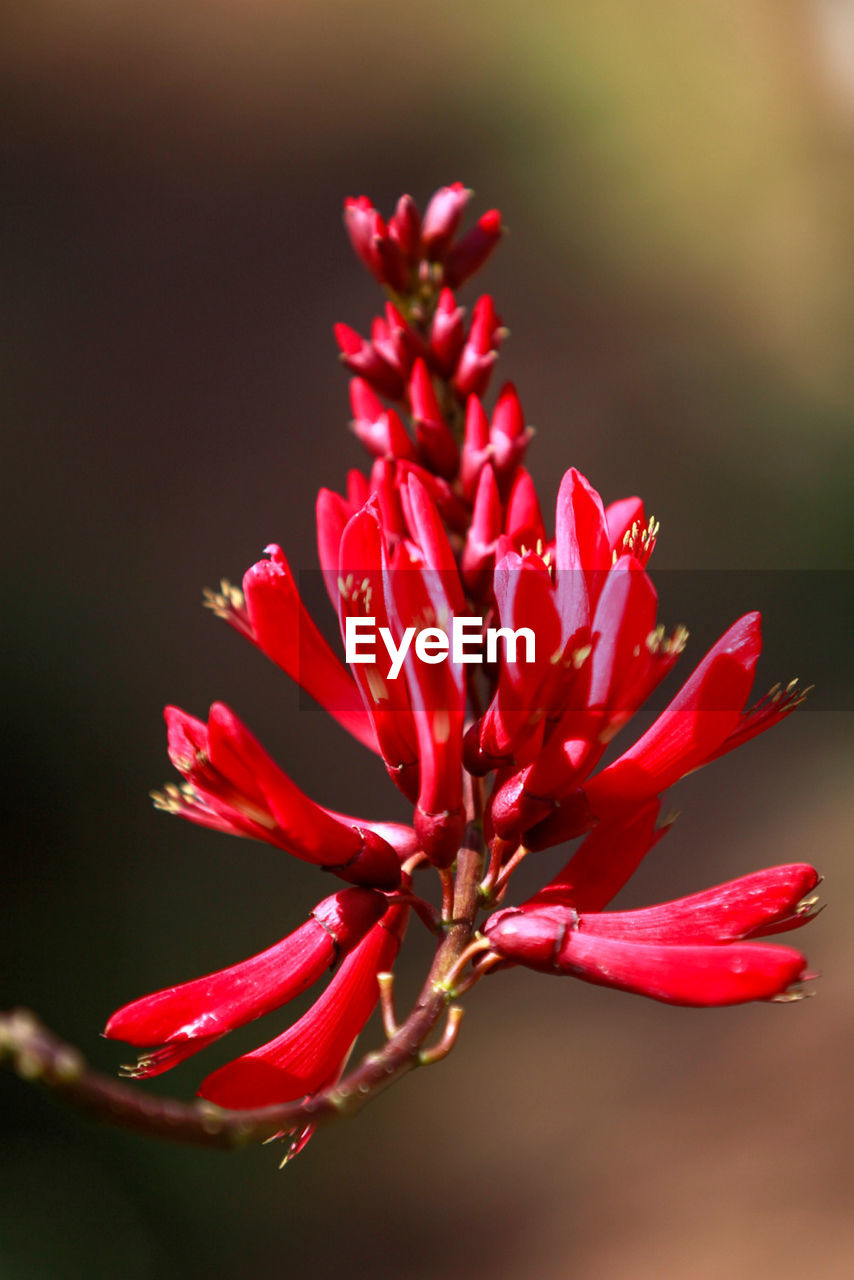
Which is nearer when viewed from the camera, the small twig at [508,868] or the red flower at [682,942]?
the red flower at [682,942]

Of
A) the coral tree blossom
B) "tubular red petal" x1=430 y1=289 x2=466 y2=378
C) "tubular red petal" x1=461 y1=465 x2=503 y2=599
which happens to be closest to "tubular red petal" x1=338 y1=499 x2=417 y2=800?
the coral tree blossom

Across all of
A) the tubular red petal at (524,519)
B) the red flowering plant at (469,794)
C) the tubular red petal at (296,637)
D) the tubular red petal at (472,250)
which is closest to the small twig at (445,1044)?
the red flowering plant at (469,794)

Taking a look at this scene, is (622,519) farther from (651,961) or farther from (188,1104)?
(188,1104)

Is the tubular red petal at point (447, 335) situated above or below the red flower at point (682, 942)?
above

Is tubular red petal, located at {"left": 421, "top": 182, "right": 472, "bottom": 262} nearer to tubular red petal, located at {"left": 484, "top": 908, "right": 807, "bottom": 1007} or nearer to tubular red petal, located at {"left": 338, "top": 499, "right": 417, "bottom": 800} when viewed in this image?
tubular red petal, located at {"left": 338, "top": 499, "right": 417, "bottom": 800}

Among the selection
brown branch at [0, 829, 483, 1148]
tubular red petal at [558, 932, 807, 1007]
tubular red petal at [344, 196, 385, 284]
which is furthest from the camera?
tubular red petal at [344, 196, 385, 284]

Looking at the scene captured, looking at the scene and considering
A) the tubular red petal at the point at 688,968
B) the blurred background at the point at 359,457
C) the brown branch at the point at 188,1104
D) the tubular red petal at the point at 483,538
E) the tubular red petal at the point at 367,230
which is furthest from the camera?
the blurred background at the point at 359,457

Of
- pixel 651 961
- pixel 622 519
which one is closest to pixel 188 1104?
pixel 651 961

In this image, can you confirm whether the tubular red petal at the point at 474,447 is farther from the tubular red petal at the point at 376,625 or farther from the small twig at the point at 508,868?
the small twig at the point at 508,868
